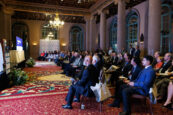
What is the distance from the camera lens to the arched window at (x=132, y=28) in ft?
45.9

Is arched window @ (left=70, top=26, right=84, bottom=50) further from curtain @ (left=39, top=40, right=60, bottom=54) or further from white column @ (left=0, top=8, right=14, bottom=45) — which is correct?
white column @ (left=0, top=8, right=14, bottom=45)

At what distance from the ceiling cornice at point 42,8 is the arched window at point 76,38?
6021 mm

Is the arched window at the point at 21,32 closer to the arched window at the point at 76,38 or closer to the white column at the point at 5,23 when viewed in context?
the white column at the point at 5,23

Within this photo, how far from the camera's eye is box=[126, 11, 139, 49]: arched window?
45.9 feet

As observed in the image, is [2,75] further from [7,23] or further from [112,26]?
[112,26]

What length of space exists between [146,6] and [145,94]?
11537mm

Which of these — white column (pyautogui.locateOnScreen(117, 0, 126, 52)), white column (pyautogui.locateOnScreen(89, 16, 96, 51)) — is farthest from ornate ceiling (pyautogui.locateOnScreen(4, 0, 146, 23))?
white column (pyautogui.locateOnScreen(117, 0, 126, 52))

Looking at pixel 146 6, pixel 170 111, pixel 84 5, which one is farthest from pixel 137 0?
pixel 170 111

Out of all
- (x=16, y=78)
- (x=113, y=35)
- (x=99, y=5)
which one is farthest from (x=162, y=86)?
(x=113, y=35)

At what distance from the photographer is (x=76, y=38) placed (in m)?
22.7

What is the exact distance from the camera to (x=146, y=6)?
1242cm

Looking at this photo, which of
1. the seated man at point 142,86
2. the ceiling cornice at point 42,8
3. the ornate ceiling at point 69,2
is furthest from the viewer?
the ceiling cornice at point 42,8

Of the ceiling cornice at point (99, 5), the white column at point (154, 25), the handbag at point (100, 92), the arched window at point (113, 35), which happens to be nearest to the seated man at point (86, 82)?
the handbag at point (100, 92)

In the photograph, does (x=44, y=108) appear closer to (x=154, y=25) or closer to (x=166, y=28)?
(x=154, y=25)
